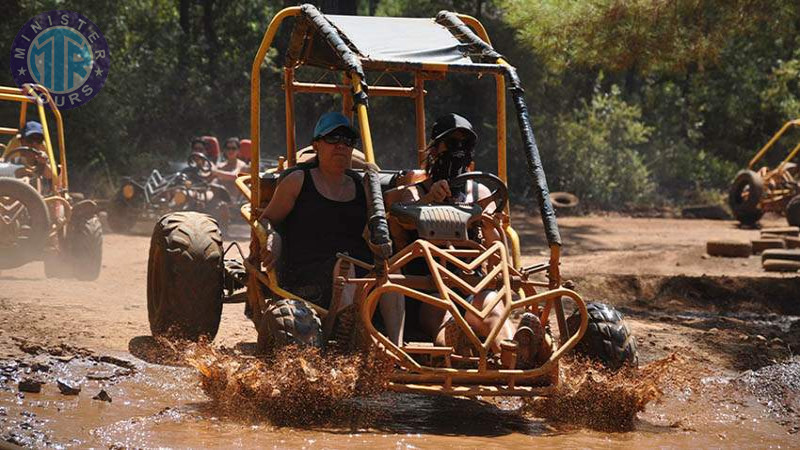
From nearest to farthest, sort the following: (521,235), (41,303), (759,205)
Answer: (41,303) → (521,235) → (759,205)

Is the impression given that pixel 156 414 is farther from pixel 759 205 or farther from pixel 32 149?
pixel 759 205

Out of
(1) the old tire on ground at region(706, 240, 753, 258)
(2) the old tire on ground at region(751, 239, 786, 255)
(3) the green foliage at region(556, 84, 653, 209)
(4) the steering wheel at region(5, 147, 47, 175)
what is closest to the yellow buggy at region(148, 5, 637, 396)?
(4) the steering wheel at region(5, 147, 47, 175)

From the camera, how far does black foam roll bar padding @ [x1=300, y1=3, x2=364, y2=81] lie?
6.67m

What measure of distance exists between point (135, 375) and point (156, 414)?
920 mm

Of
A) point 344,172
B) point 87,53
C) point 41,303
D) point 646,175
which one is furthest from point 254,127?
point 646,175

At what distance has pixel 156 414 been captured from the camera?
611 cm

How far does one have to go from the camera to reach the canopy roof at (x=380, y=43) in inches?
274

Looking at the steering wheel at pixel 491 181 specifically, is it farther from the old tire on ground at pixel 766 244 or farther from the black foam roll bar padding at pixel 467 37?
the old tire on ground at pixel 766 244

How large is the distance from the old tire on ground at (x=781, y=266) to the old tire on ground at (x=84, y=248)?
697 cm

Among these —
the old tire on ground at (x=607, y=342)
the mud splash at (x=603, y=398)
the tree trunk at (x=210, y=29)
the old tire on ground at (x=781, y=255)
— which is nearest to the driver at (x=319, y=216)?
the old tire on ground at (x=607, y=342)

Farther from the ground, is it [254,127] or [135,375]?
[254,127]

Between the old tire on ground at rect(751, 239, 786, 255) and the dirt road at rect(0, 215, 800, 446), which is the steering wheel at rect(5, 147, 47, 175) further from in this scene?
the old tire on ground at rect(751, 239, 786, 255)

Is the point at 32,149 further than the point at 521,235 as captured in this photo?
No

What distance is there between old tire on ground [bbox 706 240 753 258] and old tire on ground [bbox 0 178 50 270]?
25.6 ft
